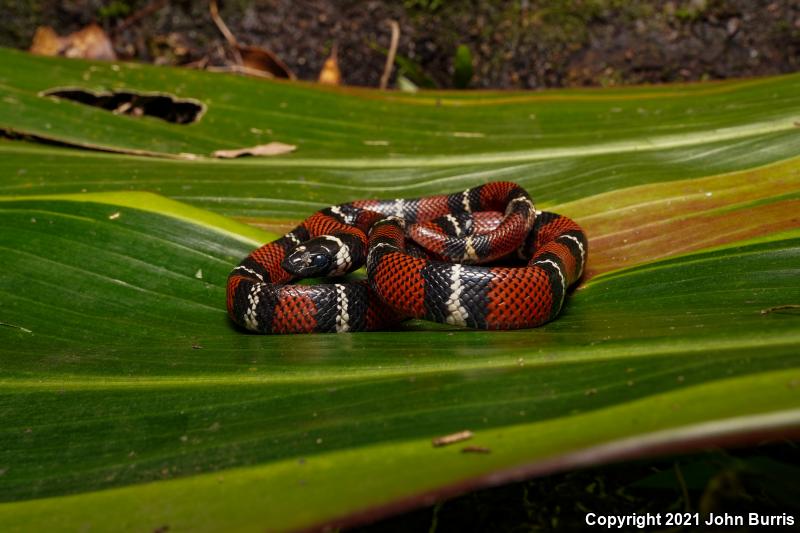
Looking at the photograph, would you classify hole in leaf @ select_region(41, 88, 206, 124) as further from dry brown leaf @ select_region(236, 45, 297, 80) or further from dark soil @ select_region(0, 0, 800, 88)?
dark soil @ select_region(0, 0, 800, 88)

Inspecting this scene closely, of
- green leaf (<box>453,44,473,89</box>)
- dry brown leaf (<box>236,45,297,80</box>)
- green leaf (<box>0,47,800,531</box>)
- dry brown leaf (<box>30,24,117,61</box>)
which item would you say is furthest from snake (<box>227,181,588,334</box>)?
dry brown leaf (<box>30,24,117,61</box>)

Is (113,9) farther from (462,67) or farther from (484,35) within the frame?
(484,35)

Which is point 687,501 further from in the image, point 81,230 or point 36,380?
point 81,230

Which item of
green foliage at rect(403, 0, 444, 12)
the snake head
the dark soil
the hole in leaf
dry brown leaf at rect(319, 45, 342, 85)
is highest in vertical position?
green foliage at rect(403, 0, 444, 12)

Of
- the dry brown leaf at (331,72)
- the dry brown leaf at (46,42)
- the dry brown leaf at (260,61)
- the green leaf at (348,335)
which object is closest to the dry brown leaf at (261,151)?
the green leaf at (348,335)
